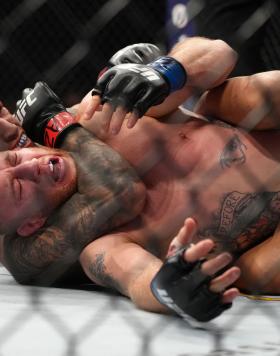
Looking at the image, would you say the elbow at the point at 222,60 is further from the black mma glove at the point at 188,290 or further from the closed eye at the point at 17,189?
the black mma glove at the point at 188,290

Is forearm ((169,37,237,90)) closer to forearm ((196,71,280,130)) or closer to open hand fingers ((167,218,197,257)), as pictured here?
forearm ((196,71,280,130))

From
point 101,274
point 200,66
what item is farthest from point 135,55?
point 101,274

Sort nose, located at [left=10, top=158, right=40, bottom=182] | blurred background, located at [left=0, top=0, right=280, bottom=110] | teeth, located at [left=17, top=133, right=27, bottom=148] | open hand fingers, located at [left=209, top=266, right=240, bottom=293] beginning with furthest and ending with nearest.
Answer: blurred background, located at [left=0, top=0, right=280, bottom=110] → teeth, located at [left=17, top=133, right=27, bottom=148] → nose, located at [left=10, top=158, right=40, bottom=182] → open hand fingers, located at [left=209, top=266, right=240, bottom=293]

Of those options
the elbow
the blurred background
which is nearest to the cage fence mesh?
the blurred background

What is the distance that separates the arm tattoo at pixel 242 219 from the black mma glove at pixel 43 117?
0.39 metres

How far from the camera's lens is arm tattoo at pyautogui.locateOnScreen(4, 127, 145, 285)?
1.56 meters

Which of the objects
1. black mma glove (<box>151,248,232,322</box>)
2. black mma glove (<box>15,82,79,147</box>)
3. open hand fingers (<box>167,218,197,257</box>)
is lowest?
black mma glove (<box>151,248,232,322</box>)

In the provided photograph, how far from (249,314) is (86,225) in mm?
402

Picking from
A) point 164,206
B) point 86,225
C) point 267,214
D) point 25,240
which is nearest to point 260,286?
point 267,214

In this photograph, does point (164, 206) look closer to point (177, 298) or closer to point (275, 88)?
point (275, 88)

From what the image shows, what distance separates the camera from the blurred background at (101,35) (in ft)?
7.48

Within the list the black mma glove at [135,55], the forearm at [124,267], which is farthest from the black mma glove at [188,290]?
the black mma glove at [135,55]

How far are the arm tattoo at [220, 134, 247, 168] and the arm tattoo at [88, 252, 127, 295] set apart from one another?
0.33m

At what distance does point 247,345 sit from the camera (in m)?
1.09
